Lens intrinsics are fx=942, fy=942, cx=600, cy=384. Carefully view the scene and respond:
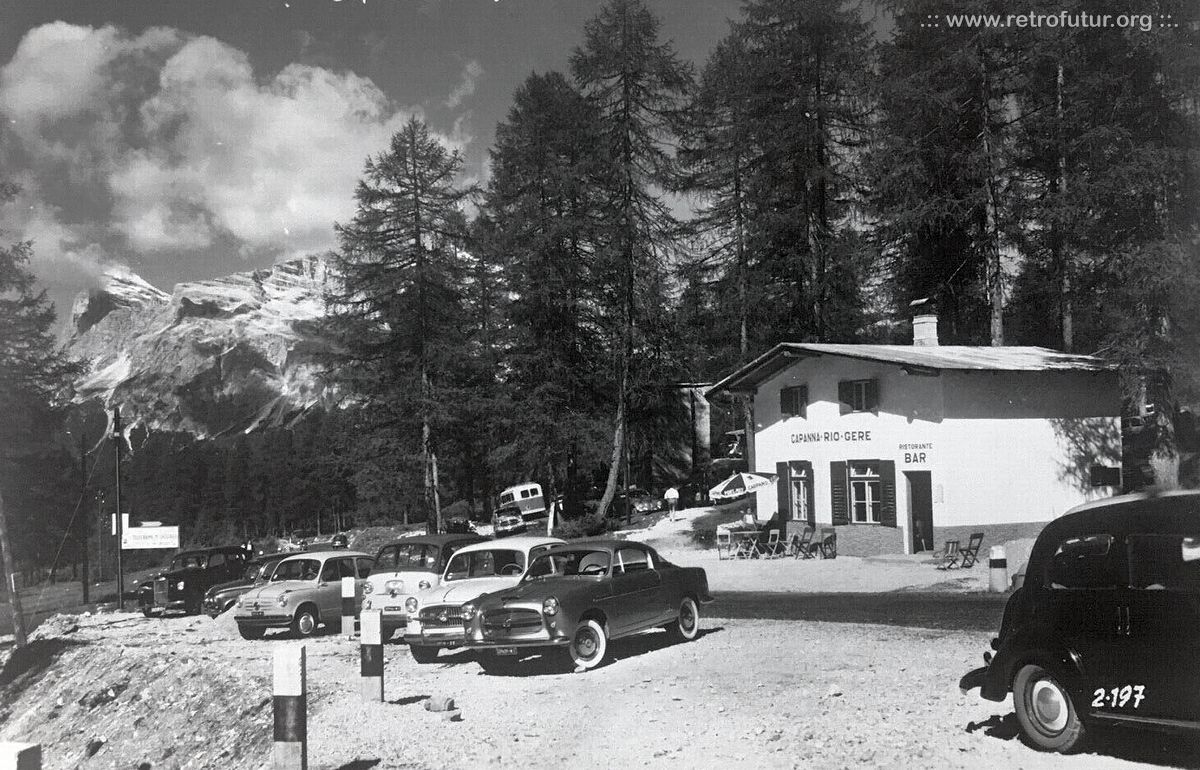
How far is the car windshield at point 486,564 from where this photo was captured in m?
13.1

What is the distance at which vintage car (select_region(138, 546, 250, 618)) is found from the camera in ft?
75.8

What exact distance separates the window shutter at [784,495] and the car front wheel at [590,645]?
18.0 m

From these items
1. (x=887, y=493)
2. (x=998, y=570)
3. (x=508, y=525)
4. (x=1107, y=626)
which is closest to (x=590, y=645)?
(x=1107, y=626)

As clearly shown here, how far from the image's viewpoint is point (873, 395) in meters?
25.2

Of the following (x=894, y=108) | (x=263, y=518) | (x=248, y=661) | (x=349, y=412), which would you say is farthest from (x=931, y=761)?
(x=263, y=518)

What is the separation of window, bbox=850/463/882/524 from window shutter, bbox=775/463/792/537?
108 inches

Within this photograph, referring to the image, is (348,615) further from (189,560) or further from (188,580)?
(189,560)

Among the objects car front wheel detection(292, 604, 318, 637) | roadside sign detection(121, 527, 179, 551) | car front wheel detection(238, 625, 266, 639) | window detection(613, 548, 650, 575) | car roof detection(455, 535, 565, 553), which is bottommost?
car front wheel detection(238, 625, 266, 639)

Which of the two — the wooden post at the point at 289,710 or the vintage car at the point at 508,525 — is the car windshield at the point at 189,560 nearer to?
the vintage car at the point at 508,525

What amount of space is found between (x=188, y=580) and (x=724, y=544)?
14.5m

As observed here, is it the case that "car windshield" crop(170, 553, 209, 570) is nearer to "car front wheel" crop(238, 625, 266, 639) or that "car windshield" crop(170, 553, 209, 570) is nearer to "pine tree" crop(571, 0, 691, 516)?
"car front wheel" crop(238, 625, 266, 639)

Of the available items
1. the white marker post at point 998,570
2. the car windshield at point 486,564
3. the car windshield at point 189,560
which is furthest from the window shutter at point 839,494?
the car windshield at point 189,560

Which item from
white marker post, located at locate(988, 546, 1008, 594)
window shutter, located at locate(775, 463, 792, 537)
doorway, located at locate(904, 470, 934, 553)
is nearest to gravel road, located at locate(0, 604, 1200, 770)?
white marker post, located at locate(988, 546, 1008, 594)

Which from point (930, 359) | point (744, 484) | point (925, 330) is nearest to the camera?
point (930, 359)
